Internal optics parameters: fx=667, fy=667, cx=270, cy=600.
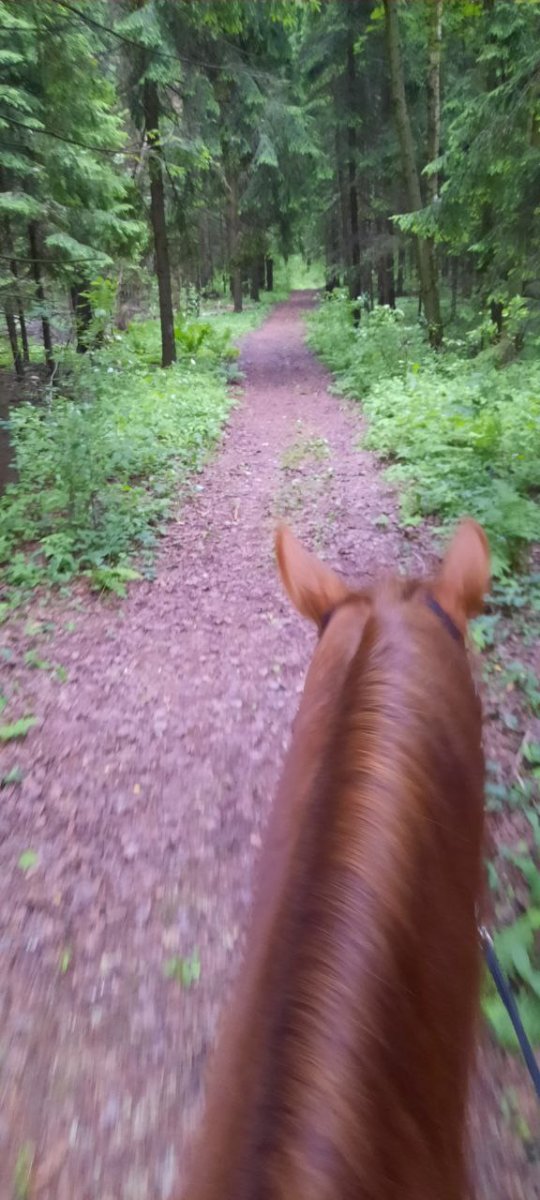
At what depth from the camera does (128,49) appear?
11.7m

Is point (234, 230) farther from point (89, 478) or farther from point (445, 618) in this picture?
point (445, 618)

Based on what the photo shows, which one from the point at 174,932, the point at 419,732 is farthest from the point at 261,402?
the point at 419,732

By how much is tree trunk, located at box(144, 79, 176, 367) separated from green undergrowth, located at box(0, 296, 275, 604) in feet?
14.5

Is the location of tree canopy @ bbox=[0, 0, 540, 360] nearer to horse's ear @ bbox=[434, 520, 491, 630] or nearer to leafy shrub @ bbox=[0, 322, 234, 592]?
leafy shrub @ bbox=[0, 322, 234, 592]

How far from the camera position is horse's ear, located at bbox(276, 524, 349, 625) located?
6.05 ft

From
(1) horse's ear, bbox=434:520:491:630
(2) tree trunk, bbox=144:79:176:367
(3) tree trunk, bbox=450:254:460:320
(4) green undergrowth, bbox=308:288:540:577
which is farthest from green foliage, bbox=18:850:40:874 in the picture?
(3) tree trunk, bbox=450:254:460:320

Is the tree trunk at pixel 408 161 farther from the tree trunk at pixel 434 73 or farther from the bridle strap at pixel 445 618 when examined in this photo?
the bridle strap at pixel 445 618

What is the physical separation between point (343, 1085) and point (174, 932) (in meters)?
2.49

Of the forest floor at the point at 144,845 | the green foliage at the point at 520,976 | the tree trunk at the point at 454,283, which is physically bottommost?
the forest floor at the point at 144,845

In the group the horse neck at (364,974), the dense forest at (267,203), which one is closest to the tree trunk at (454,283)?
the dense forest at (267,203)

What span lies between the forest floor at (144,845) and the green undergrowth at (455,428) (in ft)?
1.98

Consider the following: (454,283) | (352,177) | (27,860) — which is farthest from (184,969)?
(352,177)

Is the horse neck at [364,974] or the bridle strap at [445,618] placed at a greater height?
the bridle strap at [445,618]

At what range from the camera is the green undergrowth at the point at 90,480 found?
19.9ft
